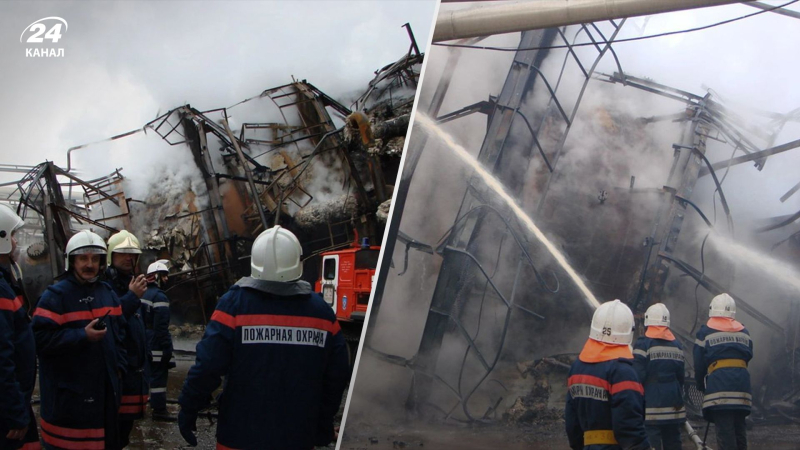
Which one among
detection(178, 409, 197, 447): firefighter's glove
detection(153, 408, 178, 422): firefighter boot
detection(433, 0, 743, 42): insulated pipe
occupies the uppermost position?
detection(433, 0, 743, 42): insulated pipe

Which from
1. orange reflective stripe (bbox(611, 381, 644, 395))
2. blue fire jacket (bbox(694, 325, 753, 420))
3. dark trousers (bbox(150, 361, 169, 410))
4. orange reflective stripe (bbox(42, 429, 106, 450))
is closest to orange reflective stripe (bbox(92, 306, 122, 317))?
orange reflective stripe (bbox(42, 429, 106, 450))

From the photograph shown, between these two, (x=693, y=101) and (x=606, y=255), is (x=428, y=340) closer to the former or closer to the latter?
(x=606, y=255)

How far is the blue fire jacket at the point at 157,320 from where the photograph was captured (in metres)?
4.16

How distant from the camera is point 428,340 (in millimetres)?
2326

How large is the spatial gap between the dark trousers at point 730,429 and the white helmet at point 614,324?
356mm

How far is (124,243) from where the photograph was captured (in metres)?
3.58

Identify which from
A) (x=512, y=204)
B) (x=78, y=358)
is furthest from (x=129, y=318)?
(x=512, y=204)

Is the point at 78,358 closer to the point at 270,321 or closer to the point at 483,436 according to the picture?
the point at 270,321

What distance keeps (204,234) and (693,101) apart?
8.47ft

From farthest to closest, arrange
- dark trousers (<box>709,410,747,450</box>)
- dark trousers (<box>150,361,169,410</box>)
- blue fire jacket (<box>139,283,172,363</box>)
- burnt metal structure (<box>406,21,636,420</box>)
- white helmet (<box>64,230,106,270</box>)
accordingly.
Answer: dark trousers (<box>150,361,169,410</box>), blue fire jacket (<box>139,283,172,363</box>), white helmet (<box>64,230,106,270</box>), burnt metal structure (<box>406,21,636,420</box>), dark trousers (<box>709,410,747,450</box>)

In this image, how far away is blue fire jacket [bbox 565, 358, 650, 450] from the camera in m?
2.10

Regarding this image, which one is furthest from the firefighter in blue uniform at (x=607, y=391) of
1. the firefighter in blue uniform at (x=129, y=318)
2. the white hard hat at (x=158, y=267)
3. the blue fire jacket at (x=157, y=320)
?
the blue fire jacket at (x=157, y=320)

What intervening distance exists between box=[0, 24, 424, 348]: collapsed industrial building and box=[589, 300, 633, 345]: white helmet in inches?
45.4

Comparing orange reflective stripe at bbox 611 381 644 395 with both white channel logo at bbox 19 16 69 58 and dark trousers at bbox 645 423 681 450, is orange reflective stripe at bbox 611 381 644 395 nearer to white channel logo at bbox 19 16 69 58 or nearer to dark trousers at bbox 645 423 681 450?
dark trousers at bbox 645 423 681 450
